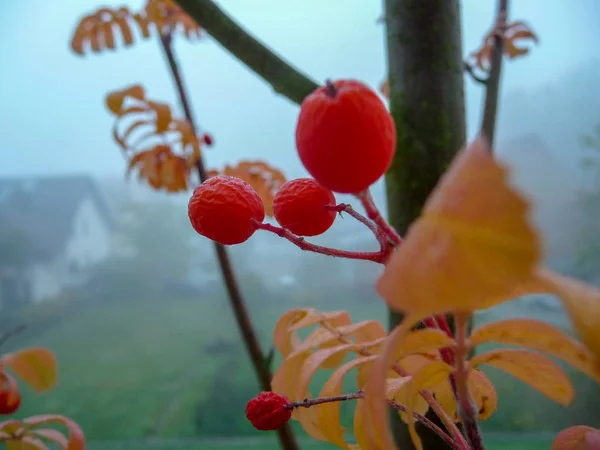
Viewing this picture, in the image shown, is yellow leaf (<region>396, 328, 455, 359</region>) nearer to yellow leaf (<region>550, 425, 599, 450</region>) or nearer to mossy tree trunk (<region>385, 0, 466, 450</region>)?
yellow leaf (<region>550, 425, 599, 450</region>)

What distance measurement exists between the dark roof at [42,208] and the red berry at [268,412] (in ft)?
4.80

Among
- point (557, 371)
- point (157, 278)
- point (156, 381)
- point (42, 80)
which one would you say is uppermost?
point (42, 80)

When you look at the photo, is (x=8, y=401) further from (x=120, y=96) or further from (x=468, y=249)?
(x=468, y=249)

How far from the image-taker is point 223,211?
0.58 feet

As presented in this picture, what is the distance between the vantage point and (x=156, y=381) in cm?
136

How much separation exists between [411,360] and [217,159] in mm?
1408

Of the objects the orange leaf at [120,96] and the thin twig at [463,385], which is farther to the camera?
the orange leaf at [120,96]

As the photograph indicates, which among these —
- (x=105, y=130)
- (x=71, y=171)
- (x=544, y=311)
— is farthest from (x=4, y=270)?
(x=544, y=311)

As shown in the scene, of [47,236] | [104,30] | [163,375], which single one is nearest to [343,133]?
[104,30]

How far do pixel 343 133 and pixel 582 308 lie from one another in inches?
2.8

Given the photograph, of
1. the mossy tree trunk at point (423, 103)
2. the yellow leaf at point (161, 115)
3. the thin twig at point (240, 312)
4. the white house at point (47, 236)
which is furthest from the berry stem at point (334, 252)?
the white house at point (47, 236)

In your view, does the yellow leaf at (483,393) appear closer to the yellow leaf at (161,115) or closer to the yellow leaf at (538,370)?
the yellow leaf at (538,370)

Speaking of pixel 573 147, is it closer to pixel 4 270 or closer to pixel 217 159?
pixel 217 159

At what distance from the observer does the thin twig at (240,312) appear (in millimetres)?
502
